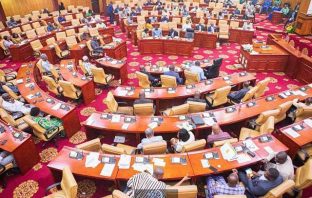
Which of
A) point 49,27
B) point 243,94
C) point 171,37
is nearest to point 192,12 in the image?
point 171,37

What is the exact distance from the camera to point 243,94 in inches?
279

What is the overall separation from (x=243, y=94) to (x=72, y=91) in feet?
17.3

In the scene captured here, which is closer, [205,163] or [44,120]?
[205,163]

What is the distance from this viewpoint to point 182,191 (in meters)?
3.90

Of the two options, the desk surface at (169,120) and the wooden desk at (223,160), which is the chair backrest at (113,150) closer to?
the desk surface at (169,120)

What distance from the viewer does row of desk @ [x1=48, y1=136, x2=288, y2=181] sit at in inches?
174

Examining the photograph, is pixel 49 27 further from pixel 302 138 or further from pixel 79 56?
pixel 302 138

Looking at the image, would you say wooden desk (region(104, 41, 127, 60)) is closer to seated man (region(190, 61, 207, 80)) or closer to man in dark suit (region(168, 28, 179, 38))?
man in dark suit (region(168, 28, 179, 38))

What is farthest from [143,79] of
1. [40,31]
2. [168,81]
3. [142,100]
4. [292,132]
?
[40,31]

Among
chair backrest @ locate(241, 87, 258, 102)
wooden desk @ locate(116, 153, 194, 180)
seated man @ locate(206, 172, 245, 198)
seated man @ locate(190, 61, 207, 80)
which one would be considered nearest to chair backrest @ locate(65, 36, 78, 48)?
seated man @ locate(190, 61, 207, 80)

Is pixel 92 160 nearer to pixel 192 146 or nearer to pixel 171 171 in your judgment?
pixel 171 171

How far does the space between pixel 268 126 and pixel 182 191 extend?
269 cm

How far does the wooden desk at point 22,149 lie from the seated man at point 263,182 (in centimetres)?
467

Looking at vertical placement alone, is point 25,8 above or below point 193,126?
above
